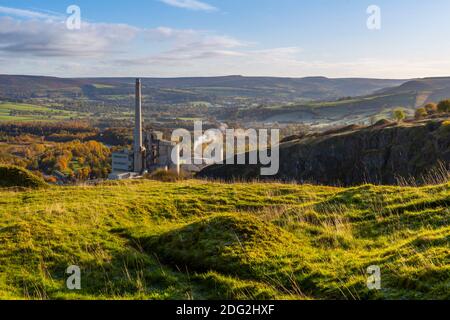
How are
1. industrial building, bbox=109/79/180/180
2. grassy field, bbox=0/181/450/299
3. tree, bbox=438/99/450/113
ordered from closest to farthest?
grassy field, bbox=0/181/450/299
tree, bbox=438/99/450/113
industrial building, bbox=109/79/180/180

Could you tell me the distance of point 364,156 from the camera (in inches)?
2724

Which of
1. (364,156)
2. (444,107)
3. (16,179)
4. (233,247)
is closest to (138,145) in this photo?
(364,156)

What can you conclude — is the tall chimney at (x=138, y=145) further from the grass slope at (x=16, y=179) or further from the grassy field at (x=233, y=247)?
the grassy field at (x=233, y=247)

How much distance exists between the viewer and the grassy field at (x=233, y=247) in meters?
9.30

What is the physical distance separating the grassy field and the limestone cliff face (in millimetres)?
39612

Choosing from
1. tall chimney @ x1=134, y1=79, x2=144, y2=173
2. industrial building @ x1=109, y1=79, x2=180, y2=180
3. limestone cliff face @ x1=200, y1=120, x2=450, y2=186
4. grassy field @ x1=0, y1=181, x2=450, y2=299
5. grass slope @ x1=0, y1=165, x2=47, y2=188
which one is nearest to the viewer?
grassy field @ x1=0, y1=181, x2=450, y2=299

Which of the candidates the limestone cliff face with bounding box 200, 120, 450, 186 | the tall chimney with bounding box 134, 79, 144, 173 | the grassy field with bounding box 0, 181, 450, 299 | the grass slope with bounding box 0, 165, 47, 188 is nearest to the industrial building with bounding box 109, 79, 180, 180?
the tall chimney with bounding box 134, 79, 144, 173

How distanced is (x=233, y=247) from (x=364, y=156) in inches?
2425

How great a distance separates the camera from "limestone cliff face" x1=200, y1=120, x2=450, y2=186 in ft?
192

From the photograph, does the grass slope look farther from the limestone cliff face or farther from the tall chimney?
the tall chimney

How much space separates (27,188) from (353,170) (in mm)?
55256

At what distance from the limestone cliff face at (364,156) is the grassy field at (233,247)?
130 ft

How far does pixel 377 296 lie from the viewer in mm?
8305

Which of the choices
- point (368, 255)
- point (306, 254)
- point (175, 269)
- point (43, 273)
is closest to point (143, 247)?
point (175, 269)
